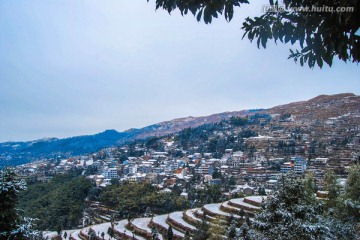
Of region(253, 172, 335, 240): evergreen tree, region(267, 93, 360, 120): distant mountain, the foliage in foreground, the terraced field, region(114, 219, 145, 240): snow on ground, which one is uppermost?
region(267, 93, 360, 120): distant mountain

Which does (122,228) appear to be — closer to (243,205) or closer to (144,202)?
(144,202)

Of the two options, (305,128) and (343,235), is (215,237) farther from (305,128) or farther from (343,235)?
(305,128)

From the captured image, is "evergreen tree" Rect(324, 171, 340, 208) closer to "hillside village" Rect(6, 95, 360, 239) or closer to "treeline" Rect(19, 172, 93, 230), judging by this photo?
"hillside village" Rect(6, 95, 360, 239)

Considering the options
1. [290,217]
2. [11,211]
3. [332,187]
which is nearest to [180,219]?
[332,187]

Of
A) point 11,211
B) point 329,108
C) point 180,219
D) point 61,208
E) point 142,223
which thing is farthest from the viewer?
point 329,108

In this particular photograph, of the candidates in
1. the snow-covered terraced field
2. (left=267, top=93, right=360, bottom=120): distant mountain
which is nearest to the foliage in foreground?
the snow-covered terraced field

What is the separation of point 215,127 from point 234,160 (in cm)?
5229

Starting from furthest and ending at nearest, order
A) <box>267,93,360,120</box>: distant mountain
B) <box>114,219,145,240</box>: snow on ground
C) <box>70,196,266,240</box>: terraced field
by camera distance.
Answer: <box>267,93,360,120</box>: distant mountain → <box>114,219,145,240</box>: snow on ground → <box>70,196,266,240</box>: terraced field

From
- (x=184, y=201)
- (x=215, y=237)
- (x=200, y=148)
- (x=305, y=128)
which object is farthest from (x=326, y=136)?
(x=215, y=237)

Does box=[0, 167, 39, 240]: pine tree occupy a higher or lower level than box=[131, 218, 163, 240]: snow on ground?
higher

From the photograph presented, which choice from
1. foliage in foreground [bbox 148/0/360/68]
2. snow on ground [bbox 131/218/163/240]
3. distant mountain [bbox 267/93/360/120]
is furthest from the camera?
distant mountain [bbox 267/93/360/120]

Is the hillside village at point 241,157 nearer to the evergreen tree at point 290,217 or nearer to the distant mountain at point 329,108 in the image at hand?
the distant mountain at point 329,108

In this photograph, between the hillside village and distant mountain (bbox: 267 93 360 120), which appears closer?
the hillside village

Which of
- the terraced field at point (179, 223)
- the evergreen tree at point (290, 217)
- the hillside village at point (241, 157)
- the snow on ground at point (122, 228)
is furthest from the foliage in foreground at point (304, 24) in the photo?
the snow on ground at point (122, 228)
